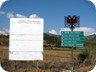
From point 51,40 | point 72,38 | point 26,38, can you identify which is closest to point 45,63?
point 51,40

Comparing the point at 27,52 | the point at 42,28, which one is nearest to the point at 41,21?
the point at 42,28

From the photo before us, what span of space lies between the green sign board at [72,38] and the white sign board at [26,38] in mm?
675

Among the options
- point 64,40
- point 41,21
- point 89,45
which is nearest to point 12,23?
point 41,21

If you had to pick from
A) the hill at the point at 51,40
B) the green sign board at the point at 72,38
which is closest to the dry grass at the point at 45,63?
the hill at the point at 51,40

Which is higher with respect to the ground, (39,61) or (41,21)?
(41,21)

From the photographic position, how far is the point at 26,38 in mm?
11812

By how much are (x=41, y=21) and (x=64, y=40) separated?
87 centimetres

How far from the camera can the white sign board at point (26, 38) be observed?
11766mm

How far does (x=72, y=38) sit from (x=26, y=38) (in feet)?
4.35

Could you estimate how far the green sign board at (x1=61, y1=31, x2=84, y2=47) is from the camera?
11867 mm

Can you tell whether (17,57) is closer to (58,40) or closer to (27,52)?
(27,52)

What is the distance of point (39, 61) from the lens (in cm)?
1209

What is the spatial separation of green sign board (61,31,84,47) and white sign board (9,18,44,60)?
26.6 inches

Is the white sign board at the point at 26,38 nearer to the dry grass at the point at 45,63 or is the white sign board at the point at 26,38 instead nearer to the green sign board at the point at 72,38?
the dry grass at the point at 45,63
